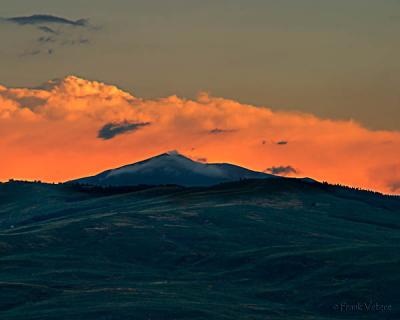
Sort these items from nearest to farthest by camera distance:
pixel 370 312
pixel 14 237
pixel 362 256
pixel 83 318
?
pixel 83 318 < pixel 370 312 < pixel 362 256 < pixel 14 237

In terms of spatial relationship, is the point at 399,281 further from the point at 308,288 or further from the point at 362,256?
the point at 362,256

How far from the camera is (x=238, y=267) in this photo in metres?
156

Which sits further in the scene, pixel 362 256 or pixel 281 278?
pixel 362 256

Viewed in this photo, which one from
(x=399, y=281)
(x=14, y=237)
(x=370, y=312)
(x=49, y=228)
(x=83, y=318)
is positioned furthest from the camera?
(x=49, y=228)

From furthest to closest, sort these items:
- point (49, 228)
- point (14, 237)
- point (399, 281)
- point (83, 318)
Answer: point (49, 228) < point (14, 237) < point (399, 281) < point (83, 318)

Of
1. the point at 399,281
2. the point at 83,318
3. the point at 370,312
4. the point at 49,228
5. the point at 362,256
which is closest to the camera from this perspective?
the point at 83,318

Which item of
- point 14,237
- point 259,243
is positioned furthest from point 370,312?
point 14,237

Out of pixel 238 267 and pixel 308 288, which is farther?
pixel 238 267

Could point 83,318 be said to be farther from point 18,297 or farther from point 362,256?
point 362,256

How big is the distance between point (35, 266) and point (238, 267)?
92.6ft

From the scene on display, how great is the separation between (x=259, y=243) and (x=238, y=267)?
30114mm

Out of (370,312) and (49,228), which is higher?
(49,228)

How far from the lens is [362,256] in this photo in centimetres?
15362

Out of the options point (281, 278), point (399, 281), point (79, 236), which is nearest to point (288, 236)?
point (79, 236)
